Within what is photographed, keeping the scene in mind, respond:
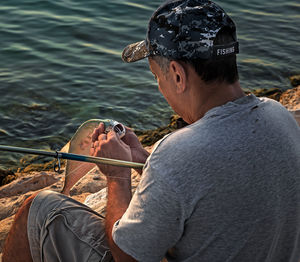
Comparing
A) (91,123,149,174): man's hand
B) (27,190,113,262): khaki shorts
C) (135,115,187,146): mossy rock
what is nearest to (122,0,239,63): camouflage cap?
(91,123,149,174): man's hand

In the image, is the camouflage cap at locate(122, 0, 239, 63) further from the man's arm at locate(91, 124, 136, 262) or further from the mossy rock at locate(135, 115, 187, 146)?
the mossy rock at locate(135, 115, 187, 146)

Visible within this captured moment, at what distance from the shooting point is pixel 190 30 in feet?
6.24

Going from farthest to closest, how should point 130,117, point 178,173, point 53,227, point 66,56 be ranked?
1. point 66,56
2. point 130,117
3. point 53,227
4. point 178,173

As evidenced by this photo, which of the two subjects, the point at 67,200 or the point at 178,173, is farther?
the point at 67,200

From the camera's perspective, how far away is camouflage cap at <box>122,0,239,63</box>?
1877 mm

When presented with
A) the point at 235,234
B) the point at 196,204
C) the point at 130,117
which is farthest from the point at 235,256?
the point at 130,117

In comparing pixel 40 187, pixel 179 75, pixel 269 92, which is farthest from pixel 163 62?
pixel 269 92

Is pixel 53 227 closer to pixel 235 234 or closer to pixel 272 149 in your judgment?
pixel 235 234

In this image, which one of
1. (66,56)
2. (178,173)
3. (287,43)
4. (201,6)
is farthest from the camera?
(287,43)

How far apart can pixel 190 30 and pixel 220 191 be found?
2.13ft

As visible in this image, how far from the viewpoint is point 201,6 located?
1.94 metres

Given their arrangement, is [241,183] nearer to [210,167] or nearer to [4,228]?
[210,167]

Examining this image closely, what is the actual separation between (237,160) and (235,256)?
1.25 feet

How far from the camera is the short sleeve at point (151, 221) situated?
5.51ft
